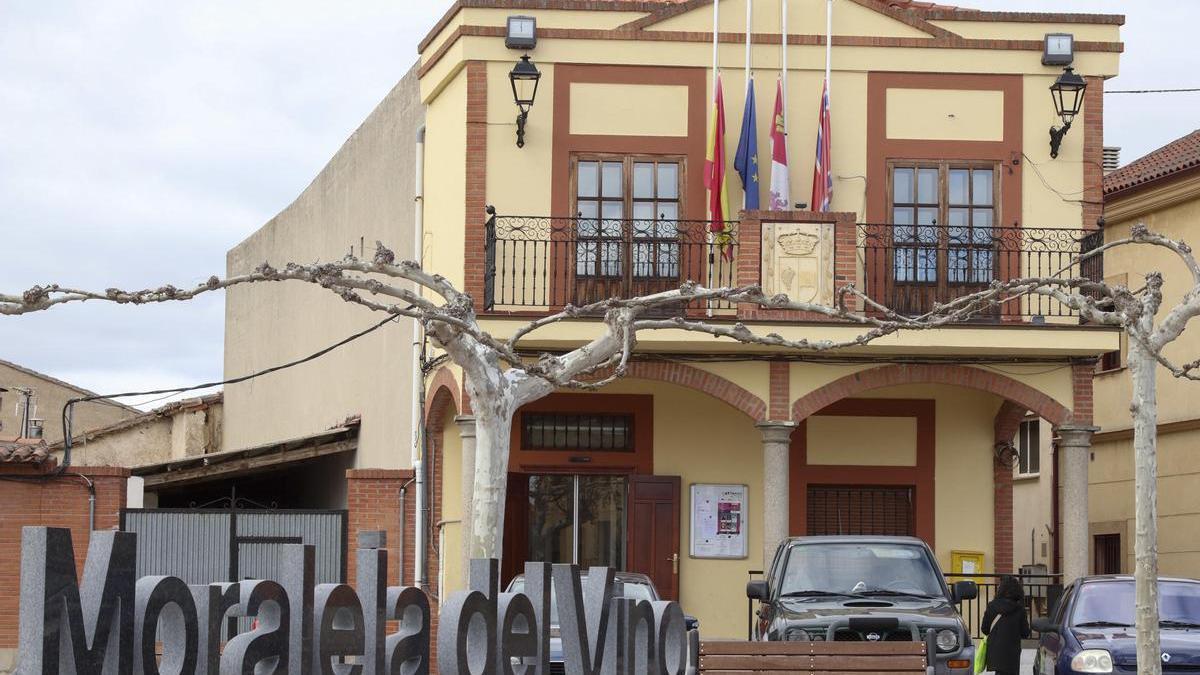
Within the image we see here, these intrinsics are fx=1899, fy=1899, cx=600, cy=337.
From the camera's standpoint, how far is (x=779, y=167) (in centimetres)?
2370

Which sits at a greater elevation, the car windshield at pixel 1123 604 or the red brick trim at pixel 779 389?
the red brick trim at pixel 779 389

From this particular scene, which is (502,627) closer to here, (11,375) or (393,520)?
(393,520)

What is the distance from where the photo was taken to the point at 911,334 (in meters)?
23.1

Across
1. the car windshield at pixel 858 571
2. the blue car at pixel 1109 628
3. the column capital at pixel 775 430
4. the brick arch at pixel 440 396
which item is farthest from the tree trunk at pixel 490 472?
the brick arch at pixel 440 396

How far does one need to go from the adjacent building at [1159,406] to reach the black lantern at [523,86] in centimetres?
1073

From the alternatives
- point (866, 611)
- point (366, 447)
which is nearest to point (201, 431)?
point (366, 447)

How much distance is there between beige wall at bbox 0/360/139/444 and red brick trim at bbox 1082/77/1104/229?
2279cm

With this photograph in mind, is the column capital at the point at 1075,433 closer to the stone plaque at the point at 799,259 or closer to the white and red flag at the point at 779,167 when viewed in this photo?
the stone plaque at the point at 799,259

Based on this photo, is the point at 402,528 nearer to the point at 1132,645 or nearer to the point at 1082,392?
the point at 1082,392

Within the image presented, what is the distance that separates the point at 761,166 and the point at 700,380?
9.34 feet

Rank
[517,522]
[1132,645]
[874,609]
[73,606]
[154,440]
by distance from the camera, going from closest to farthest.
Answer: [73,606]
[1132,645]
[874,609]
[517,522]
[154,440]

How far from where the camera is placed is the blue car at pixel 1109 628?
1589 cm

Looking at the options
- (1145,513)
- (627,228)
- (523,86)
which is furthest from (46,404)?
(1145,513)

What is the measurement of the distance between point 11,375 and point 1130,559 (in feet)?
77.1
